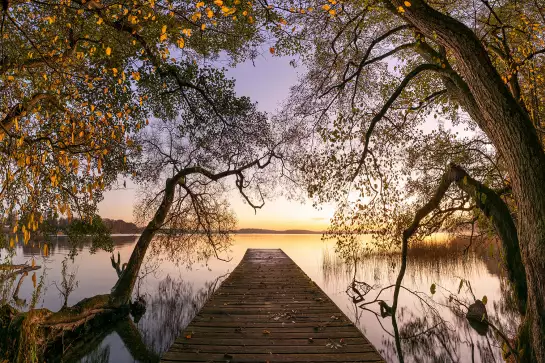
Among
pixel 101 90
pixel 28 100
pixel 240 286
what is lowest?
pixel 240 286

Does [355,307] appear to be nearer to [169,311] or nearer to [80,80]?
[169,311]

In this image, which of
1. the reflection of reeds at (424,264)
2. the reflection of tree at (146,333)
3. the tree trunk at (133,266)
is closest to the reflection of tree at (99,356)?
the reflection of tree at (146,333)

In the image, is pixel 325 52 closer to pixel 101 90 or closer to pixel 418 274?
pixel 101 90

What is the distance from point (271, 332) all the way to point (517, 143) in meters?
4.42

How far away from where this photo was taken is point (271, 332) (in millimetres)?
5965

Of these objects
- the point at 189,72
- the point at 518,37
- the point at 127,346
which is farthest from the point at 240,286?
the point at 518,37

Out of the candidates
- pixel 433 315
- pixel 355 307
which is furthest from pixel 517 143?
pixel 355 307

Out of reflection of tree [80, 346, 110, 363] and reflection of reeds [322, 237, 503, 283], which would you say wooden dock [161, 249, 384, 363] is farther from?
reflection of reeds [322, 237, 503, 283]

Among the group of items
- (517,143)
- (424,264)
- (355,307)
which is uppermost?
(517,143)

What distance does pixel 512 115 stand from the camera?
3973 millimetres

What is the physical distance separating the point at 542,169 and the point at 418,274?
15.9 meters

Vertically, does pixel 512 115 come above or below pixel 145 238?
above

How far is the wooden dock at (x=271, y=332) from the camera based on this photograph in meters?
4.88

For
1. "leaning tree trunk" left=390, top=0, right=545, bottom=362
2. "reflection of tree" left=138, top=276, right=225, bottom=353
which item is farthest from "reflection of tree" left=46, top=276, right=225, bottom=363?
"leaning tree trunk" left=390, top=0, right=545, bottom=362
